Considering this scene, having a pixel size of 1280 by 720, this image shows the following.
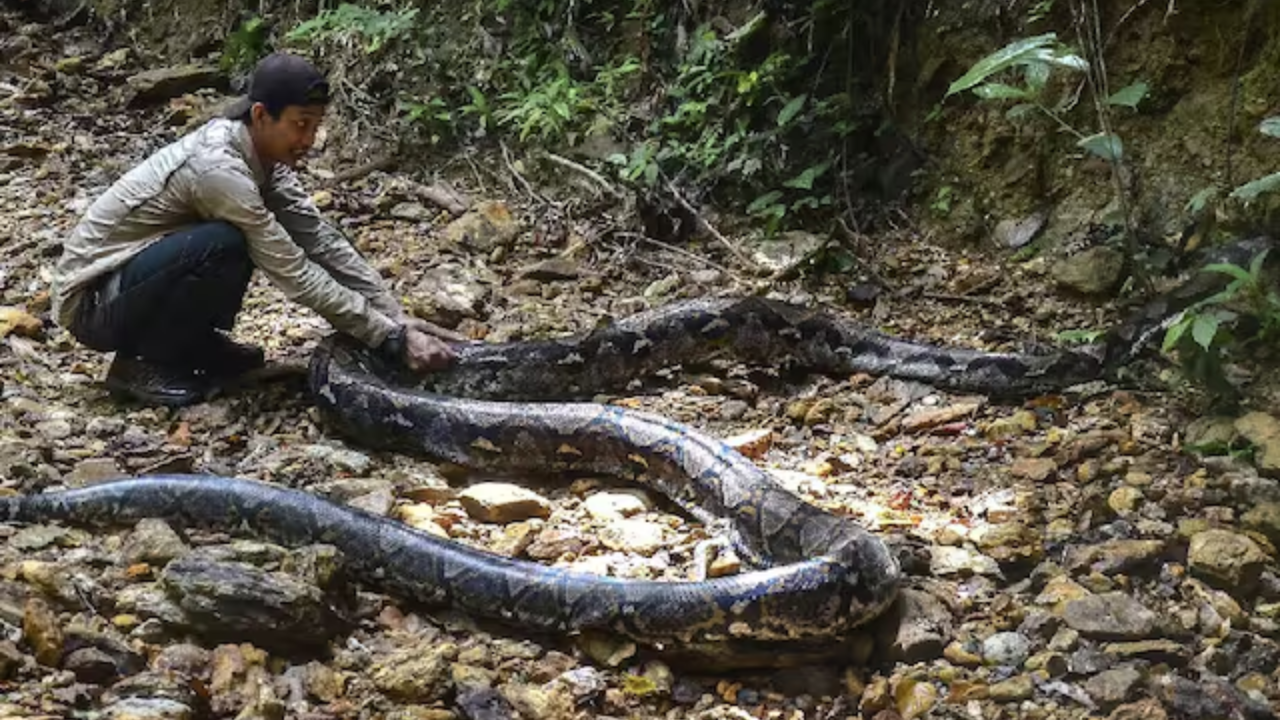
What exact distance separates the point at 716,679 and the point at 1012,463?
196 cm

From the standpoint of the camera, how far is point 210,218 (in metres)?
6.18

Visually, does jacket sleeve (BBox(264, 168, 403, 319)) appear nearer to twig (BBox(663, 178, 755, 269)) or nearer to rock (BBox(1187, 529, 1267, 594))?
twig (BBox(663, 178, 755, 269))

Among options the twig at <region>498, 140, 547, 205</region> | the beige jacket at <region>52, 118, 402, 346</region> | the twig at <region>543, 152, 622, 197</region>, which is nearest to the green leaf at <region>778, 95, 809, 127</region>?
the twig at <region>543, 152, 622, 197</region>

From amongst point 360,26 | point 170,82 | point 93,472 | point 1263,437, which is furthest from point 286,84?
point 170,82

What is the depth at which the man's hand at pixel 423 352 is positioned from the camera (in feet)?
21.6

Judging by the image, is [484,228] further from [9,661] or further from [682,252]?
[9,661]

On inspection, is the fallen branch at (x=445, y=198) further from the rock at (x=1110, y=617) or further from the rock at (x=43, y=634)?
the rock at (x=1110, y=617)

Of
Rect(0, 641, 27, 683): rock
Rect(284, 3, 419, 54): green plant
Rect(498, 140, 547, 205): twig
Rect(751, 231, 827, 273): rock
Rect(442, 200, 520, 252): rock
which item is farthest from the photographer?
Rect(284, 3, 419, 54): green plant

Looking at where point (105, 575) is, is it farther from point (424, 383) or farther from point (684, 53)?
point (684, 53)

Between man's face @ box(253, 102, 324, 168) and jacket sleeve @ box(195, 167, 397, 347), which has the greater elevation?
man's face @ box(253, 102, 324, 168)

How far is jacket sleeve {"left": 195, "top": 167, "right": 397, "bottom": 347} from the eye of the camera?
6004 mm

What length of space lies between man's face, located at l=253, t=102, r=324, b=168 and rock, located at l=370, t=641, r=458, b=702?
301 cm

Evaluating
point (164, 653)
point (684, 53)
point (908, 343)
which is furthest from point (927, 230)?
point (164, 653)

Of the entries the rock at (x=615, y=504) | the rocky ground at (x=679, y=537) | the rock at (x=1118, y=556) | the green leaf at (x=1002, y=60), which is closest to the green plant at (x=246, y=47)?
the rocky ground at (x=679, y=537)
